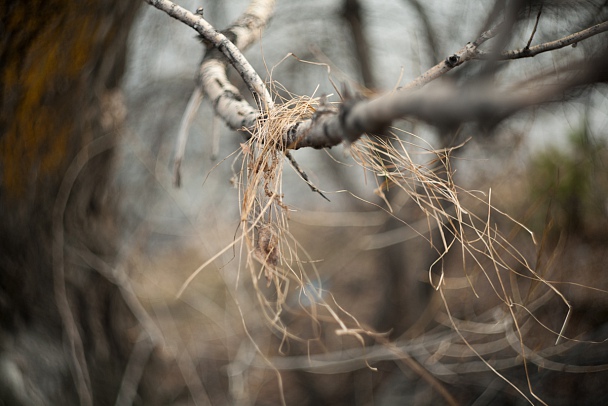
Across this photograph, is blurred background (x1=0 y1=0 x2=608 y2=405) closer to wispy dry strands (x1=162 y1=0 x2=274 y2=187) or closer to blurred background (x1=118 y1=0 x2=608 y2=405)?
blurred background (x1=118 y1=0 x2=608 y2=405)

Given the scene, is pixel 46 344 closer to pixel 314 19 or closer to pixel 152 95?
pixel 152 95

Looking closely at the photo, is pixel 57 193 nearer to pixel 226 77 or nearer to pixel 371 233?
pixel 226 77

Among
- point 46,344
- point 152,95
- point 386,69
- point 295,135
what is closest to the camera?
point 295,135

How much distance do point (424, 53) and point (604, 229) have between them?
2.51 feet

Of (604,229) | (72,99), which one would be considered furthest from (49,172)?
(604,229)

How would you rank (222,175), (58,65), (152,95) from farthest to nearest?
(222,175)
(152,95)
(58,65)

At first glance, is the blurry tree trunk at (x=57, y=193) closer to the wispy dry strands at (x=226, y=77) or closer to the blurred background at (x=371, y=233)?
the blurred background at (x=371, y=233)

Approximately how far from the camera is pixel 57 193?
1093mm

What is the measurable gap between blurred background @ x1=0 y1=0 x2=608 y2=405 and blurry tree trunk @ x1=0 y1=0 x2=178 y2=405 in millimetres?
67

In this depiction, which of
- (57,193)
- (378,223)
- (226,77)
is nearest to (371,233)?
(378,223)

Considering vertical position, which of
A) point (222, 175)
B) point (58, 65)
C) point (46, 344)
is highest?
point (58, 65)

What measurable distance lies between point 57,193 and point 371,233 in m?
1.23

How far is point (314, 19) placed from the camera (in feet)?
5.06

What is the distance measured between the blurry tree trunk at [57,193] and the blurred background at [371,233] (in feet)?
0.22
